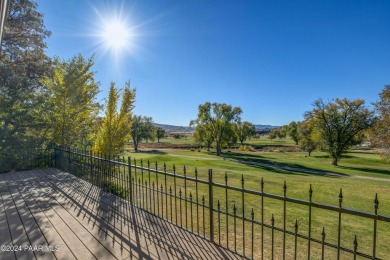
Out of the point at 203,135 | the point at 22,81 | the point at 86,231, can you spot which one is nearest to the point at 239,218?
the point at 86,231

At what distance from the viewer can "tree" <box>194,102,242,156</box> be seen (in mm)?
40062

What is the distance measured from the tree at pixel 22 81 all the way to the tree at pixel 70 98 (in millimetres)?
1012

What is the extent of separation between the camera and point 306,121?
1310 inches

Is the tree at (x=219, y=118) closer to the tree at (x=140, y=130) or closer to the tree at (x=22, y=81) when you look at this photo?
the tree at (x=140, y=130)

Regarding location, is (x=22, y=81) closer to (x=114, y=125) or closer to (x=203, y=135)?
(x=114, y=125)

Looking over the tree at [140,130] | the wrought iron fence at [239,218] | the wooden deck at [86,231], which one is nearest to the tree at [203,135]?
the tree at [140,130]

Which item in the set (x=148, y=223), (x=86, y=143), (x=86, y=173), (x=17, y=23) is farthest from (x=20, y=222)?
(x=17, y=23)

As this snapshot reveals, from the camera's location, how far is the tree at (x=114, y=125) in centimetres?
995

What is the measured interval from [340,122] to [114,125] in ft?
103

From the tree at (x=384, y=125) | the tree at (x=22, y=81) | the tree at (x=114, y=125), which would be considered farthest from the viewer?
the tree at (x=384, y=125)

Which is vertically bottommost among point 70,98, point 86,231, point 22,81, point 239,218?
point 86,231

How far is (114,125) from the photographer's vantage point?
9.99 m

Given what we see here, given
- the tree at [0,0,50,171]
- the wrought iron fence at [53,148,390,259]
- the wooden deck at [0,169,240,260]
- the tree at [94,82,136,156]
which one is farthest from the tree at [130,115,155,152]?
the wooden deck at [0,169,240,260]

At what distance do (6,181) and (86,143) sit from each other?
15.7ft
